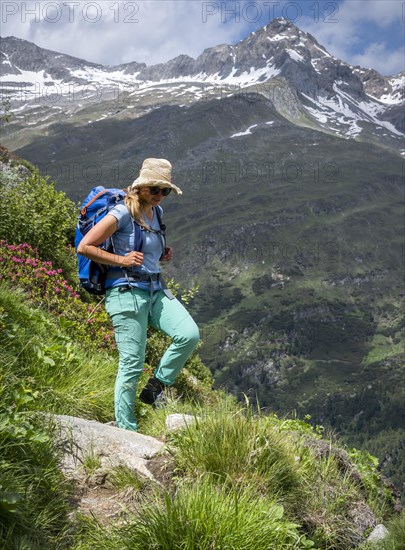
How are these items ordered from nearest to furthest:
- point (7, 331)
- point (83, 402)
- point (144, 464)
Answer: point (144, 464) → point (7, 331) → point (83, 402)

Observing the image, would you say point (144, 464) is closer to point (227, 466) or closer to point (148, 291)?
point (227, 466)

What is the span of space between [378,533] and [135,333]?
326 centimetres

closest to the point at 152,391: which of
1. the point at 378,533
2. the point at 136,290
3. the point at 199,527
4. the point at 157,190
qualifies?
the point at 136,290

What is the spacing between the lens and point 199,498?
352 cm

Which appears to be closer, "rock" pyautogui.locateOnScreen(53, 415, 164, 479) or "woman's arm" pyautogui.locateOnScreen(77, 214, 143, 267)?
"rock" pyautogui.locateOnScreen(53, 415, 164, 479)

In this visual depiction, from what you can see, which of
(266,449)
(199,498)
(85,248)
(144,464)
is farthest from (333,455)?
(85,248)

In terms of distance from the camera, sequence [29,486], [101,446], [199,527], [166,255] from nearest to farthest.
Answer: [199,527], [29,486], [101,446], [166,255]

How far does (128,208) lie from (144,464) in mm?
2993

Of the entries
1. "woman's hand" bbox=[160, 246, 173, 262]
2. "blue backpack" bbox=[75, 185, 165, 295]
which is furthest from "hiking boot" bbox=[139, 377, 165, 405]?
"woman's hand" bbox=[160, 246, 173, 262]

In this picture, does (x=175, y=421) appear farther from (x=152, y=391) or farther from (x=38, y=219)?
(x=38, y=219)

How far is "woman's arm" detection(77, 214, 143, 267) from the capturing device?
6105mm

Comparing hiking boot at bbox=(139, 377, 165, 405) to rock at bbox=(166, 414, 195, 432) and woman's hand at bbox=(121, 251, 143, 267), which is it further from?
woman's hand at bbox=(121, 251, 143, 267)

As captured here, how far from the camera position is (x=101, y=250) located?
20.1 feet

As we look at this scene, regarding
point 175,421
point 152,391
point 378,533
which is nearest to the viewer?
point 378,533
